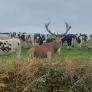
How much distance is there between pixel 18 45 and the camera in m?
27.5

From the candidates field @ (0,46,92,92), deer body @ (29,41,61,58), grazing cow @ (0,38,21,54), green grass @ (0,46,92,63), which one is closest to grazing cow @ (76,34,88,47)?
green grass @ (0,46,92,63)

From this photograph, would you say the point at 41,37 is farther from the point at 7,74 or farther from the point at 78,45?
the point at 7,74

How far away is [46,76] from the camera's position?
11.4 meters

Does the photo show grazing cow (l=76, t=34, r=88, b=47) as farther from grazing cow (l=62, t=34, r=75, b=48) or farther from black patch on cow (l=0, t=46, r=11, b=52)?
black patch on cow (l=0, t=46, r=11, b=52)

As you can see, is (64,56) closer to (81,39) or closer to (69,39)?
(69,39)

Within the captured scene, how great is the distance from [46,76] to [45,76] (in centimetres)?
3

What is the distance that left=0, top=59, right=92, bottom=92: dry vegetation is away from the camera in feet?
36.2

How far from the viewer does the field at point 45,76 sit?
1104 centimetres

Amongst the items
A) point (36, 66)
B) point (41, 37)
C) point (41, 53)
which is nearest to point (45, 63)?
point (36, 66)

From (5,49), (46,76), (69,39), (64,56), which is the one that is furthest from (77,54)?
(46,76)

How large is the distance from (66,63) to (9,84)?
66.1 inches

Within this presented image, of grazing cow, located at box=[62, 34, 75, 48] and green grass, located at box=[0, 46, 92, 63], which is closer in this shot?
green grass, located at box=[0, 46, 92, 63]

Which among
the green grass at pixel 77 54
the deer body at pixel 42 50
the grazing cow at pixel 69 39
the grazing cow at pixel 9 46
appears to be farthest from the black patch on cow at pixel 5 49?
the grazing cow at pixel 69 39

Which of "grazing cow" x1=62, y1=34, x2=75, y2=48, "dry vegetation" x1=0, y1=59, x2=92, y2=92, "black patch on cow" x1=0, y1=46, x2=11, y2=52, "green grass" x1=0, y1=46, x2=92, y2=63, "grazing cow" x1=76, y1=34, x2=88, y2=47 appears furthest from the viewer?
"grazing cow" x1=76, y1=34, x2=88, y2=47
